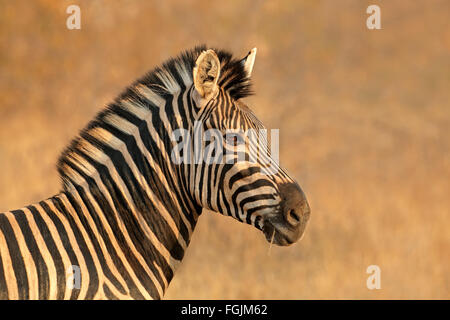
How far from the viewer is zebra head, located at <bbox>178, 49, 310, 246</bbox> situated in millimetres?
3650

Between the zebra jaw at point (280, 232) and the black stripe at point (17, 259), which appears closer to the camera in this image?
the black stripe at point (17, 259)

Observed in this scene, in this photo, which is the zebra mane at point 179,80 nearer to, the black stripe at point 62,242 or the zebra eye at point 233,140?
the zebra eye at point 233,140

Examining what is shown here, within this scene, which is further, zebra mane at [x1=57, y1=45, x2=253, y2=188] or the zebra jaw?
zebra mane at [x1=57, y1=45, x2=253, y2=188]

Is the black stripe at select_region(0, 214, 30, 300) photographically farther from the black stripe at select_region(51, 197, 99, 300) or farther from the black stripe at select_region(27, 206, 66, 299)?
the black stripe at select_region(51, 197, 99, 300)

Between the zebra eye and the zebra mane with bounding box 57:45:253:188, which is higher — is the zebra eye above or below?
below

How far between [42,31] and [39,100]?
142 cm

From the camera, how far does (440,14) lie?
10.7 meters

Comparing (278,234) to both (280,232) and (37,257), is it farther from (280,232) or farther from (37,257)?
(37,257)

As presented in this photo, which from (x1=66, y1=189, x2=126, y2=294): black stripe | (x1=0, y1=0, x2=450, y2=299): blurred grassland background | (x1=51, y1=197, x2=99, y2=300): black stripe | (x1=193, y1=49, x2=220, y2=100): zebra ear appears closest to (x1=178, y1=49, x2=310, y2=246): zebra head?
(x1=193, y1=49, x2=220, y2=100): zebra ear

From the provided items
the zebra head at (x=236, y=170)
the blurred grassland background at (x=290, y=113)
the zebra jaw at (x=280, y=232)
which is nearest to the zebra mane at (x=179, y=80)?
the zebra head at (x=236, y=170)

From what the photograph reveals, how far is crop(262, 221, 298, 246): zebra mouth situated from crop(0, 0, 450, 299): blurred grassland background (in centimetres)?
556

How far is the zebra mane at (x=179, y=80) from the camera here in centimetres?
398

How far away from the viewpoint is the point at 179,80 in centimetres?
405

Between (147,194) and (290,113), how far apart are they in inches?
277
